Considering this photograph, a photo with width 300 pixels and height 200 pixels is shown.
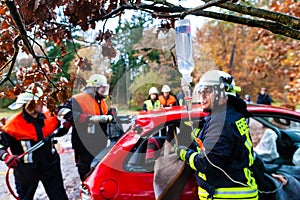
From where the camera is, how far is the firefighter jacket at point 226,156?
2283 mm

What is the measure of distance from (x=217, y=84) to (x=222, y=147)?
500 mm

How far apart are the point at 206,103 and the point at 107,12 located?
101 centimetres

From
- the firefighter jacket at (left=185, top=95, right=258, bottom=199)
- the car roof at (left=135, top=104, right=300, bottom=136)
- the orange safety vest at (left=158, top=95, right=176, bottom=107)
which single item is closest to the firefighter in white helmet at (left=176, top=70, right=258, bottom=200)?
the firefighter jacket at (left=185, top=95, right=258, bottom=199)

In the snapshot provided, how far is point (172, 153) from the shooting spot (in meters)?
2.90

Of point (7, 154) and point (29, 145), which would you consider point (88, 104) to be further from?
point (7, 154)

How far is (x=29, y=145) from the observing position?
12.5ft

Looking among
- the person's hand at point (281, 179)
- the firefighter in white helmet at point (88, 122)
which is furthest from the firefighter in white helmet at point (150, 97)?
the person's hand at point (281, 179)

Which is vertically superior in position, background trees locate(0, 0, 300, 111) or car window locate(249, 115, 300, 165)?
background trees locate(0, 0, 300, 111)

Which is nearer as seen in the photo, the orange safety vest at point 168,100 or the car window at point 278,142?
the orange safety vest at point 168,100

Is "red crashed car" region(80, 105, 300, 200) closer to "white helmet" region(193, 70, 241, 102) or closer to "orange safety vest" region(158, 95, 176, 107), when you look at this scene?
"white helmet" region(193, 70, 241, 102)

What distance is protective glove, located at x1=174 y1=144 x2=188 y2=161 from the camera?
257 centimetres

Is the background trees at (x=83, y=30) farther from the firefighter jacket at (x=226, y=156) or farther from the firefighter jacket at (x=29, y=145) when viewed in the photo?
the firefighter jacket at (x=29, y=145)

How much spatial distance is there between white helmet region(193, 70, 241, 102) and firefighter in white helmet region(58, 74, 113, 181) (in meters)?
2.07

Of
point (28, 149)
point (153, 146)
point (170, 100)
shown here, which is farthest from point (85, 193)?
point (170, 100)
